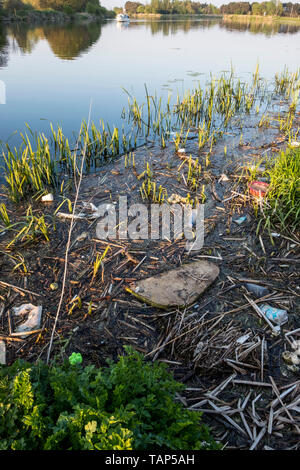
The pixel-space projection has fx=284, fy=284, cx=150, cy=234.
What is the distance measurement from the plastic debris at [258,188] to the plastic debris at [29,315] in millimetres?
3033

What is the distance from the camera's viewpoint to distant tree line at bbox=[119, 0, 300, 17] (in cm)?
7775

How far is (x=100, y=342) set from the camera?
7.37 feet

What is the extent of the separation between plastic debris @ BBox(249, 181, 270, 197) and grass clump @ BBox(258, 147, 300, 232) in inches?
6.9

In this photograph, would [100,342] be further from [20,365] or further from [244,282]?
[244,282]

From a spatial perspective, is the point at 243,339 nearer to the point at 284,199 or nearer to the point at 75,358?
the point at 75,358

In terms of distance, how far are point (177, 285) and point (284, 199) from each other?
5.83 ft

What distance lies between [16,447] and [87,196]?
344 cm

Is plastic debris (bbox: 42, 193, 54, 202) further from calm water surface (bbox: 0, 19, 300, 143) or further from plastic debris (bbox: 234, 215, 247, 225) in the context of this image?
calm water surface (bbox: 0, 19, 300, 143)

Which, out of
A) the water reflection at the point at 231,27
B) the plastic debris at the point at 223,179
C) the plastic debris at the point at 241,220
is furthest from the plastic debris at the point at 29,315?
the water reflection at the point at 231,27

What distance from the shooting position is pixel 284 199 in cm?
340

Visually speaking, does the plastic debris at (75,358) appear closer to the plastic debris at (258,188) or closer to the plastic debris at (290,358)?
the plastic debris at (290,358)

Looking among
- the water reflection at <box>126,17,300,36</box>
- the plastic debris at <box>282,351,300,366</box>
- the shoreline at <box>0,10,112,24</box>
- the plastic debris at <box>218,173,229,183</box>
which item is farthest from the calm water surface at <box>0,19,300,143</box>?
the water reflection at <box>126,17,300,36</box>

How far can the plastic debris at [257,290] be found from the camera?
2.58 m

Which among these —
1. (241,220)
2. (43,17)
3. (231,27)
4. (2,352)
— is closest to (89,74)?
(241,220)
